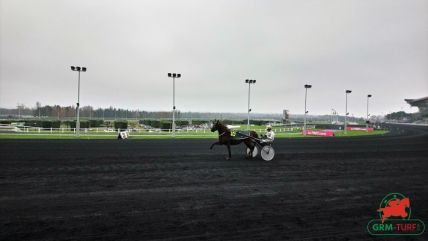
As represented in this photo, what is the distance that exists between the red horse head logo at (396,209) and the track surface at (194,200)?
0.71 ft

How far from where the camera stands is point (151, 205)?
5488 mm

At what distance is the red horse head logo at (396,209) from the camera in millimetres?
5137

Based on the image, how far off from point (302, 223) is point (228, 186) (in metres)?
2.74

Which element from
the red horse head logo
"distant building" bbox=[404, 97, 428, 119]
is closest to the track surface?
the red horse head logo

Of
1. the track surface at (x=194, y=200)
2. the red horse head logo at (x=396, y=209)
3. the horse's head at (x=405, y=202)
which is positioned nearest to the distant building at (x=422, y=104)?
the track surface at (x=194, y=200)

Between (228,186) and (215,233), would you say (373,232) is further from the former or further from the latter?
(228,186)

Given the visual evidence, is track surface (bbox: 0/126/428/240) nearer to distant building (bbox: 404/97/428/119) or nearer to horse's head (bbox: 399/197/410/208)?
horse's head (bbox: 399/197/410/208)

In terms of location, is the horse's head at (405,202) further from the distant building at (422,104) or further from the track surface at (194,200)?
the distant building at (422,104)

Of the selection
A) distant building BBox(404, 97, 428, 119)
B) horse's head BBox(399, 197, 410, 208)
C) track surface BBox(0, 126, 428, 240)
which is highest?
distant building BBox(404, 97, 428, 119)

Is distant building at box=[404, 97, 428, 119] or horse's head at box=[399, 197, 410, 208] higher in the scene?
distant building at box=[404, 97, 428, 119]

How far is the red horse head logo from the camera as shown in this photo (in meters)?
5.14

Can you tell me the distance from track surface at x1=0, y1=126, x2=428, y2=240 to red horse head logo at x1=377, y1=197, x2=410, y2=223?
217 mm

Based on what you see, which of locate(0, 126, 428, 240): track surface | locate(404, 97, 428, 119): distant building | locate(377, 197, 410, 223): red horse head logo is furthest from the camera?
locate(404, 97, 428, 119): distant building

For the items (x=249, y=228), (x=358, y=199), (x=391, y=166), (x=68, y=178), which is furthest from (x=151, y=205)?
(x=391, y=166)
